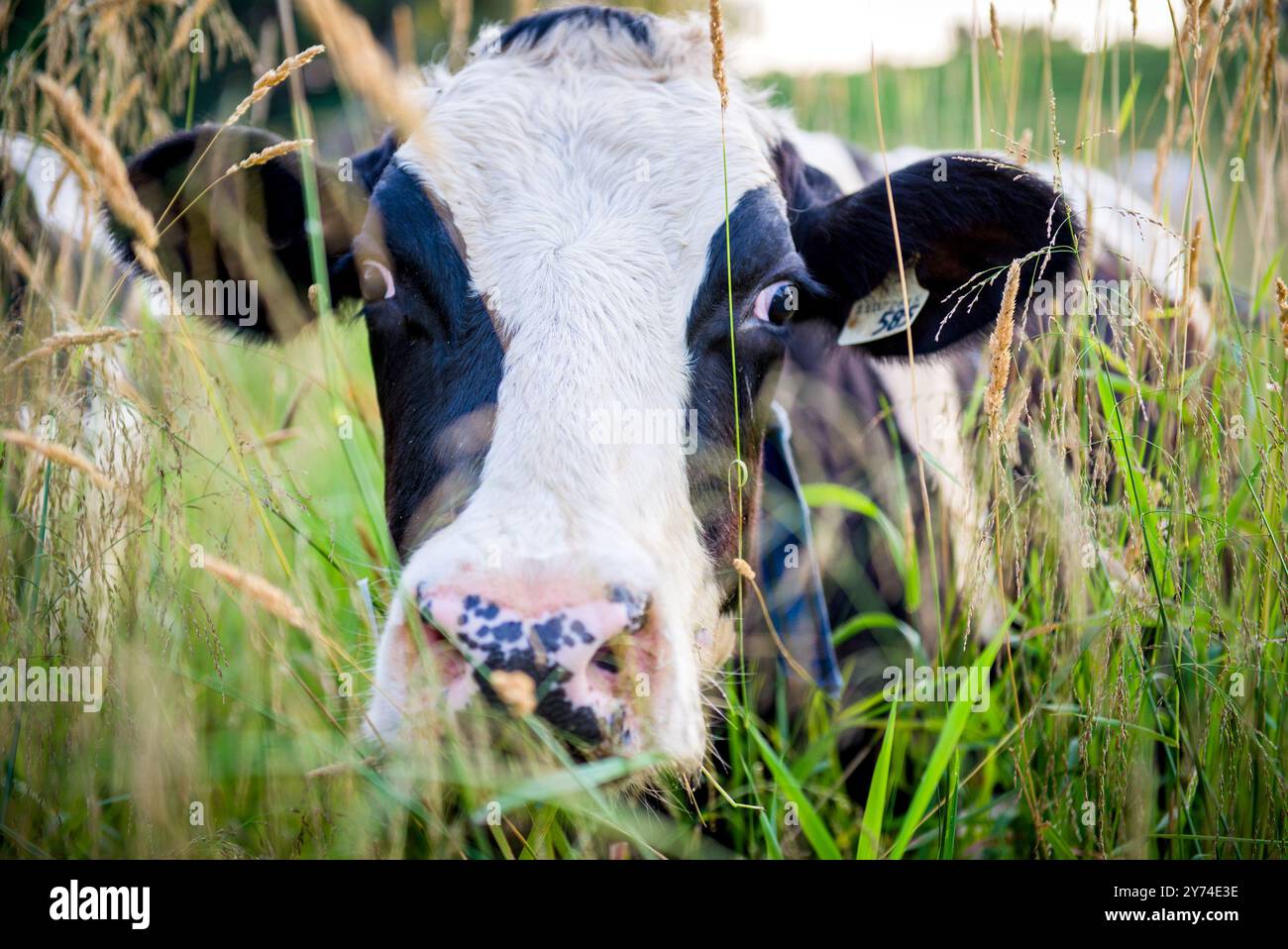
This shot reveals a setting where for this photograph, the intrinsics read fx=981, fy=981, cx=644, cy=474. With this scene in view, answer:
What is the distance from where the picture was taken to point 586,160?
7.26ft

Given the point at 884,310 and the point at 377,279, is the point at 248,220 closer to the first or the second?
the point at 377,279

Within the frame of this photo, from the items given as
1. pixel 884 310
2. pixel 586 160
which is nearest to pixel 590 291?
pixel 586 160

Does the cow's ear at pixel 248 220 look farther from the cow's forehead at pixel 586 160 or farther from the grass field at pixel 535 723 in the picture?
the cow's forehead at pixel 586 160

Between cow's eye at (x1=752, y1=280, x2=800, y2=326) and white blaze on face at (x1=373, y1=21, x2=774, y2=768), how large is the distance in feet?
0.60

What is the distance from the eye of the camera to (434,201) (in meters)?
2.13

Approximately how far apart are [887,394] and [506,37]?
5.18 feet

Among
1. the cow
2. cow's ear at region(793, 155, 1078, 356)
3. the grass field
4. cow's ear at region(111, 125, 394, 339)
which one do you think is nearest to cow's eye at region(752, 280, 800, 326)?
the cow

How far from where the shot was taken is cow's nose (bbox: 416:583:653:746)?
1487mm

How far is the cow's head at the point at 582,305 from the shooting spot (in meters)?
1.57

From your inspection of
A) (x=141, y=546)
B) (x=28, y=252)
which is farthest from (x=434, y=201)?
(x=28, y=252)

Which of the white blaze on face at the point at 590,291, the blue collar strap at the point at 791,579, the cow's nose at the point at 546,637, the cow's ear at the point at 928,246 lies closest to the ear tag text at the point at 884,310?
the cow's ear at the point at 928,246
